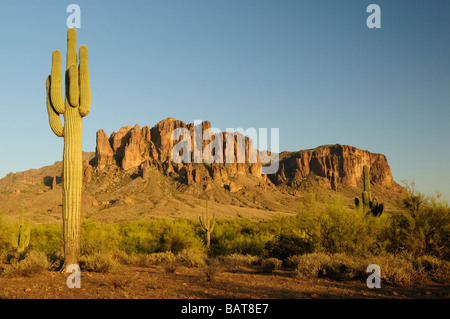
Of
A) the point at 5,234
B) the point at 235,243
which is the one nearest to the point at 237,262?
the point at 235,243

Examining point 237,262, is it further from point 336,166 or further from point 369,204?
point 336,166

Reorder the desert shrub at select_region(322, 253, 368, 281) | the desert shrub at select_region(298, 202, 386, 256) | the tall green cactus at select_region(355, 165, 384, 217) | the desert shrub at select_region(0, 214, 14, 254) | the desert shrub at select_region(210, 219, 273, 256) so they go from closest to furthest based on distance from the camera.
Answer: the desert shrub at select_region(322, 253, 368, 281), the desert shrub at select_region(298, 202, 386, 256), the tall green cactus at select_region(355, 165, 384, 217), the desert shrub at select_region(0, 214, 14, 254), the desert shrub at select_region(210, 219, 273, 256)

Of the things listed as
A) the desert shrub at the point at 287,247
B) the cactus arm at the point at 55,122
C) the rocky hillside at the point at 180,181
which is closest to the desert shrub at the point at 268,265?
the desert shrub at the point at 287,247

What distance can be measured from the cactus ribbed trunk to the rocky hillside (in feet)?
166

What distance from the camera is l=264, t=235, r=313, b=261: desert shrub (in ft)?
45.5

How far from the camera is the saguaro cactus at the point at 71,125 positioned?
34.7ft

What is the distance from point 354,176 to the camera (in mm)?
117938

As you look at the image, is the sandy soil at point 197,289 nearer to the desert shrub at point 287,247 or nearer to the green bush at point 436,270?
the green bush at point 436,270

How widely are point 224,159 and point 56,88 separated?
104m

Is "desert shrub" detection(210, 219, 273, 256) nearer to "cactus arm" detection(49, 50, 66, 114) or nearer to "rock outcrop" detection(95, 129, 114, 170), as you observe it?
"cactus arm" detection(49, 50, 66, 114)

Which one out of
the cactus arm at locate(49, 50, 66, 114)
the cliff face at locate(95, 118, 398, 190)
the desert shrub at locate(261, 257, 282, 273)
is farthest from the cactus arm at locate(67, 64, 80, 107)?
the cliff face at locate(95, 118, 398, 190)

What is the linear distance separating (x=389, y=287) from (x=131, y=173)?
9403cm

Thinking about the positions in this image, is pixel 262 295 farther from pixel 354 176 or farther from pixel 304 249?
pixel 354 176
